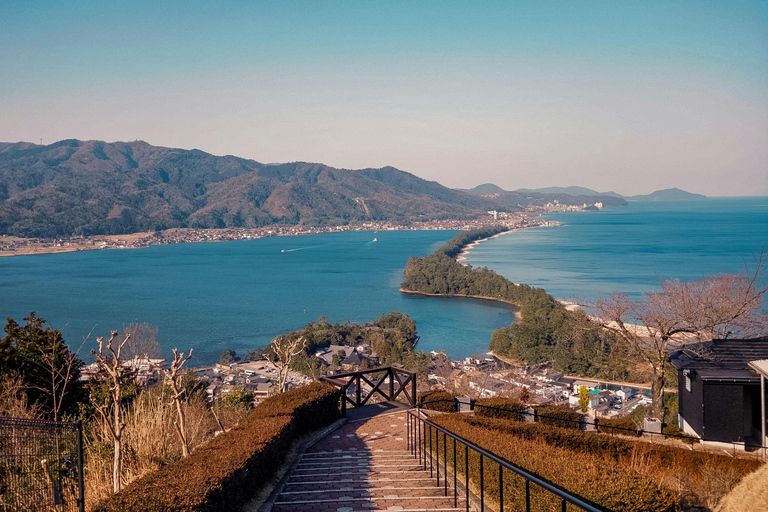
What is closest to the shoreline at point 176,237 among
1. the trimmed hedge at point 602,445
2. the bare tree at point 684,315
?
the bare tree at point 684,315

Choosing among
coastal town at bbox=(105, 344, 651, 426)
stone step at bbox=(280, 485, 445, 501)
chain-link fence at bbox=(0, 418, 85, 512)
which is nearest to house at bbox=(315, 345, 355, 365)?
coastal town at bbox=(105, 344, 651, 426)

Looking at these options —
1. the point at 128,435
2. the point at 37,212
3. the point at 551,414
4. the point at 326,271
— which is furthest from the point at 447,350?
the point at 37,212

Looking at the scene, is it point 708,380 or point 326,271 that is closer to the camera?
point 708,380

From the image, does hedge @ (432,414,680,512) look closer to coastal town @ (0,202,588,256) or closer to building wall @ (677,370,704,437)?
building wall @ (677,370,704,437)

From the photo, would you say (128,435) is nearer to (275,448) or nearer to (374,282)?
(275,448)

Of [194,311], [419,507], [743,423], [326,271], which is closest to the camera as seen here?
[419,507]

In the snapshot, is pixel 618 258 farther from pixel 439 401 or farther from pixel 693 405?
pixel 439 401

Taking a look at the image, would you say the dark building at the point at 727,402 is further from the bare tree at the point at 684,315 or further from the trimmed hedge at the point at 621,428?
the bare tree at the point at 684,315
